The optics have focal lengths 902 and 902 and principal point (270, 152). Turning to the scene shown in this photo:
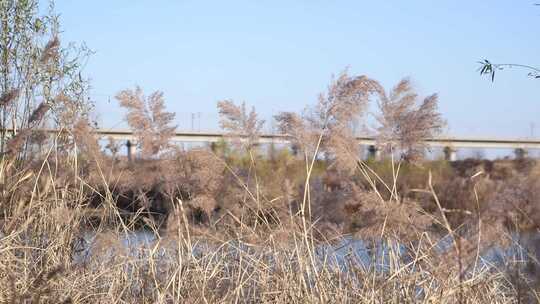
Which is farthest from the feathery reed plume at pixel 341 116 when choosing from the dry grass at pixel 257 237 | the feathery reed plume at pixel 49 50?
the feathery reed plume at pixel 49 50

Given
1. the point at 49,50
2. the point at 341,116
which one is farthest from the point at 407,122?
the point at 49,50

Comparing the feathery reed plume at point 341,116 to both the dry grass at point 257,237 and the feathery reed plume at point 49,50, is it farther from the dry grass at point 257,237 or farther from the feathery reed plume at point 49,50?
the feathery reed plume at point 49,50

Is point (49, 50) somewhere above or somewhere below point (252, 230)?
above

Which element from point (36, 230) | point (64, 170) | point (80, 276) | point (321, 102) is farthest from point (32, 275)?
point (321, 102)

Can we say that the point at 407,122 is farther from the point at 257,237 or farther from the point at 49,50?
the point at 49,50

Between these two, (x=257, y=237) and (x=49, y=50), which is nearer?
(x=257, y=237)

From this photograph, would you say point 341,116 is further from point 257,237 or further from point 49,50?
point 49,50

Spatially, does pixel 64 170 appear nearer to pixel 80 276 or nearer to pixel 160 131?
pixel 160 131

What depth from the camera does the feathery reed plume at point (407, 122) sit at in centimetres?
441

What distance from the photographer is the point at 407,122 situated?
4410 mm

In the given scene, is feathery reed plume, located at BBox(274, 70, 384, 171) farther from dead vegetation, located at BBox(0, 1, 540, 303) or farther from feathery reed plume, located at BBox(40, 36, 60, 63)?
feathery reed plume, located at BBox(40, 36, 60, 63)

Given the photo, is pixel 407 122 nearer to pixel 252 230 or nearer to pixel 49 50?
pixel 252 230

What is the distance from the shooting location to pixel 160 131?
5.09 metres

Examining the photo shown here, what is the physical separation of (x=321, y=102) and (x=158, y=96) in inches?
48.5
